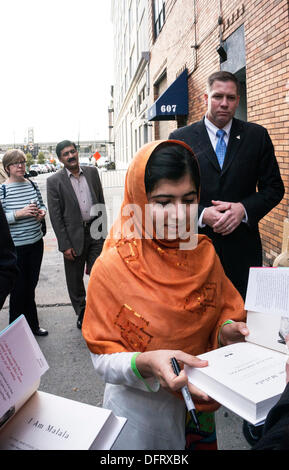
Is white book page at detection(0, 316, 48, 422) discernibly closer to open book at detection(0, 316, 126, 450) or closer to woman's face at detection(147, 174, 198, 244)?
open book at detection(0, 316, 126, 450)

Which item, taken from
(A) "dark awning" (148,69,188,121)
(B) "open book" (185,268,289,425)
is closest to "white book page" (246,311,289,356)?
(B) "open book" (185,268,289,425)

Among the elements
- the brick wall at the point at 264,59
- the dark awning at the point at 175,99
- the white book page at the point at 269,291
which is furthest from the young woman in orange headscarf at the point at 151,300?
the dark awning at the point at 175,99

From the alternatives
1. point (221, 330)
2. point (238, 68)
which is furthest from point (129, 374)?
point (238, 68)

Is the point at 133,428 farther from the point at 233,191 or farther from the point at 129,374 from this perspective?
the point at 233,191

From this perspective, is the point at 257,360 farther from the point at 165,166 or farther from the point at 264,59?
the point at 264,59

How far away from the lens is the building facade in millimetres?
5262

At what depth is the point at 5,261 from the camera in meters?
1.85

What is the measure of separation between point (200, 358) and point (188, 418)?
0.43 metres

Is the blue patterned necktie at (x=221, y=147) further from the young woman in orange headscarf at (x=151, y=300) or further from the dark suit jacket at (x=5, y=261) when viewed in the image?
the dark suit jacket at (x=5, y=261)

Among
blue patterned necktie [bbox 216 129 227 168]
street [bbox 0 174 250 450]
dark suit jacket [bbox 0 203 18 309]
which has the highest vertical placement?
blue patterned necktie [bbox 216 129 227 168]

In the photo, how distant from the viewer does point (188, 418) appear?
1.54 metres

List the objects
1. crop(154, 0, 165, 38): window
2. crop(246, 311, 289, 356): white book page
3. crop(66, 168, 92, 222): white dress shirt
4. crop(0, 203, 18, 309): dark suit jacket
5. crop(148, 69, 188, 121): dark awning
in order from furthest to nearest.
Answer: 1. crop(154, 0, 165, 38): window
2. crop(148, 69, 188, 121): dark awning
3. crop(66, 168, 92, 222): white dress shirt
4. crop(0, 203, 18, 309): dark suit jacket
5. crop(246, 311, 289, 356): white book page

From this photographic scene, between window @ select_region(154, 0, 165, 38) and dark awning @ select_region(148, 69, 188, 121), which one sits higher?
window @ select_region(154, 0, 165, 38)

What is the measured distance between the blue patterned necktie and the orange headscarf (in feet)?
4.29
